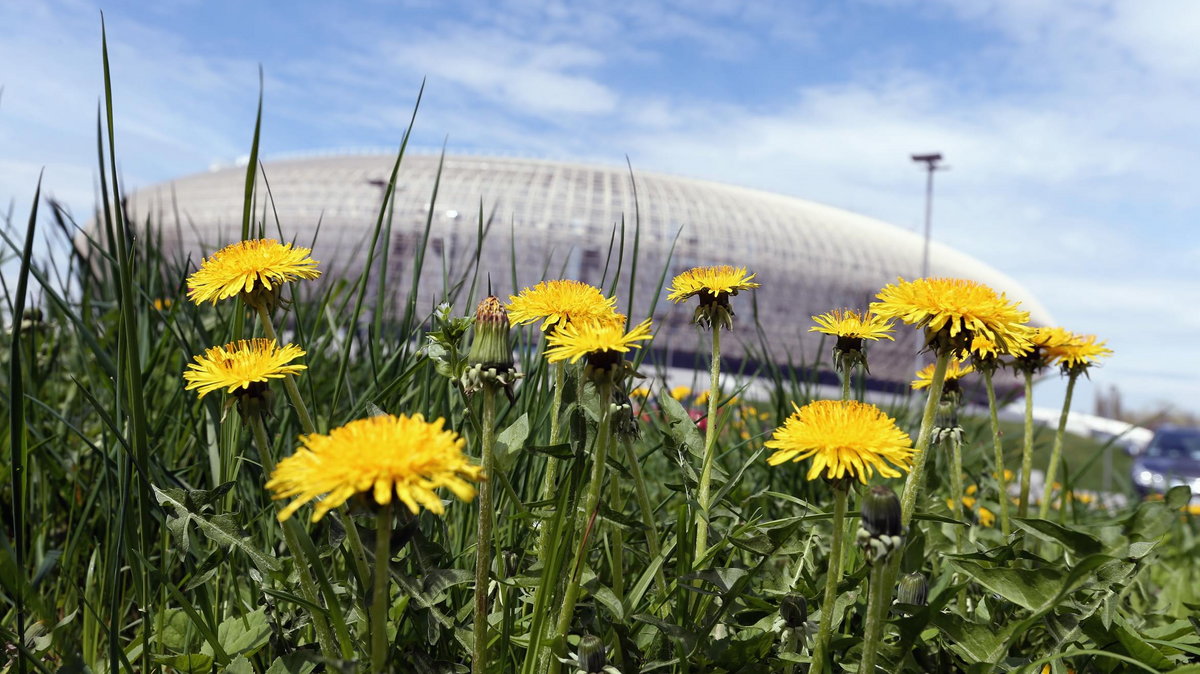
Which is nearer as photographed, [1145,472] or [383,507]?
[383,507]

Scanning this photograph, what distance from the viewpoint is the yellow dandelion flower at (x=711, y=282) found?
1.20 m

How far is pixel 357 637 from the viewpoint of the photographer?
3.47 feet

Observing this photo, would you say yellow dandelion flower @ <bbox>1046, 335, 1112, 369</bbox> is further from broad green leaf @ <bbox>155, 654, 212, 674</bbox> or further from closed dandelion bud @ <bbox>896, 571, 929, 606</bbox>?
broad green leaf @ <bbox>155, 654, 212, 674</bbox>

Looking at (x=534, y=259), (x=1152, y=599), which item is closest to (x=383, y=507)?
(x=1152, y=599)

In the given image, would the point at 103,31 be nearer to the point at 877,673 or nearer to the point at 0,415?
the point at 877,673

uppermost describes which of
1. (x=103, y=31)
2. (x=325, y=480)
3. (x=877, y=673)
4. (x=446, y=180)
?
(x=446, y=180)

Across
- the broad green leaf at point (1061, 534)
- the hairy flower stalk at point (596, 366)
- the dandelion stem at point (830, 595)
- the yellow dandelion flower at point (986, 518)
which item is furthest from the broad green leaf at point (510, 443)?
the yellow dandelion flower at point (986, 518)

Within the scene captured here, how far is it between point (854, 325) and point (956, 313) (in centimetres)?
21

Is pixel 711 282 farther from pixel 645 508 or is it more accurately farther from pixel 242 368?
pixel 242 368

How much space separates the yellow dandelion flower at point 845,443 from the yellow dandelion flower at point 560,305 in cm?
26

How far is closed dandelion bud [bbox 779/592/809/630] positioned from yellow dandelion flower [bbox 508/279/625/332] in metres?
0.40

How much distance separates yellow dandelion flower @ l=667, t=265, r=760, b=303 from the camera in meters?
1.20

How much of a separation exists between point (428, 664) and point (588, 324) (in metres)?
0.42

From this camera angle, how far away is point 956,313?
104 cm
